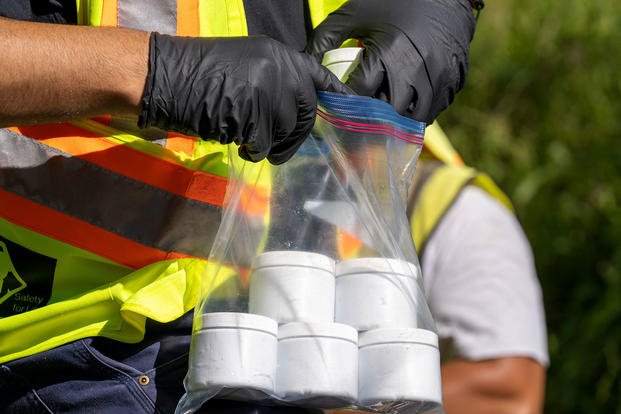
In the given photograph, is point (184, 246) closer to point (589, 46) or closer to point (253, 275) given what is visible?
point (253, 275)

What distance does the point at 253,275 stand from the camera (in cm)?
171

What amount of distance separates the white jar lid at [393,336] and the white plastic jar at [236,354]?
132 millimetres

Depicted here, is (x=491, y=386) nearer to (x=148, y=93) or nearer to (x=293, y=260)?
(x=293, y=260)


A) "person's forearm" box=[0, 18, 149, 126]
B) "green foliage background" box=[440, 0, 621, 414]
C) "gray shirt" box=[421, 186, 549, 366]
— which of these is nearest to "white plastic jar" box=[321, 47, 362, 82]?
"person's forearm" box=[0, 18, 149, 126]

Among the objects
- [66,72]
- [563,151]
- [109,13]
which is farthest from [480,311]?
[66,72]

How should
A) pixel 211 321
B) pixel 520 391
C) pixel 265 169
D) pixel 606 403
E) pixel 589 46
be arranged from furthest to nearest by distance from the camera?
pixel 589 46, pixel 606 403, pixel 520 391, pixel 265 169, pixel 211 321

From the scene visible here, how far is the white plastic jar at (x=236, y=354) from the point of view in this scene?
1.59m

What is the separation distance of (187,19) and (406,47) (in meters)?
0.35

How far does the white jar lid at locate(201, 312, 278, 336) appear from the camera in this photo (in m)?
1.61

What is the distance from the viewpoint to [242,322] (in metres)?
1.61

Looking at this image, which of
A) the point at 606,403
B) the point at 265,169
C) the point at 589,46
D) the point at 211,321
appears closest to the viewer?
the point at 211,321

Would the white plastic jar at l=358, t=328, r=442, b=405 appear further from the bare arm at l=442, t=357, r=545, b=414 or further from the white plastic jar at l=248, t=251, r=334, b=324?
the bare arm at l=442, t=357, r=545, b=414

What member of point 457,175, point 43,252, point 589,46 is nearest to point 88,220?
point 43,252

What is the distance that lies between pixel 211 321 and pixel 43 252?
0.37 metres
